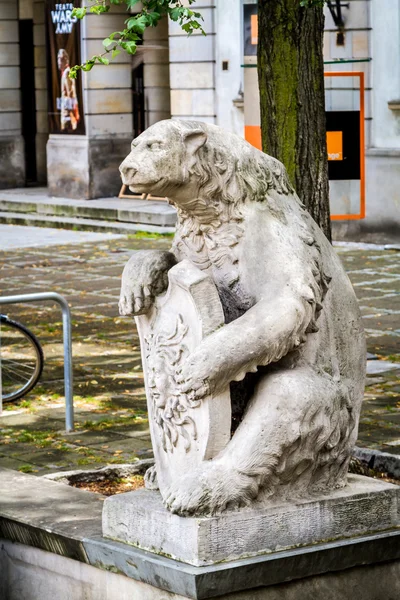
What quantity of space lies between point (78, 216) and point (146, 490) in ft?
60.8

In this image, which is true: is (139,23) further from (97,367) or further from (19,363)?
(97,367)

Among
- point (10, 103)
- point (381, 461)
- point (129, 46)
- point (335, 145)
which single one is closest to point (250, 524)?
point (381, 461)

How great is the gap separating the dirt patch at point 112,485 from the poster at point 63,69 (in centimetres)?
1861

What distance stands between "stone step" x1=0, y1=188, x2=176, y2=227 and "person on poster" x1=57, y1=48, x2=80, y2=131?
1.43 m

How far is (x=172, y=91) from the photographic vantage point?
22.9 metres

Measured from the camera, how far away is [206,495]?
457 centimetres

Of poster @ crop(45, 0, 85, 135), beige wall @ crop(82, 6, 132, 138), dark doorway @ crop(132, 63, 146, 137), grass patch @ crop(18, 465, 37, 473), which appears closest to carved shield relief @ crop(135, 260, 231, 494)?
grass patch @ crop(18, 465, 37, 473)

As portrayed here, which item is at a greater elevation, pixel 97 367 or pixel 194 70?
pixel 194 70

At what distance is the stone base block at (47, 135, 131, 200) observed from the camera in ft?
79.8

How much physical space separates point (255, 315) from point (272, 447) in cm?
46

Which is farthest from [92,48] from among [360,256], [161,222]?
[360,256]

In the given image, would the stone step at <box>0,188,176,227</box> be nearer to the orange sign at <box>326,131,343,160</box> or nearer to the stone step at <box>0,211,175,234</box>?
the stone step at <box>0,211,175,234</box>

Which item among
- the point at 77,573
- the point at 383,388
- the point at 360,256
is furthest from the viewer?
the point at 360,256

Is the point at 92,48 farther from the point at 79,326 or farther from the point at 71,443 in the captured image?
the point at 71,443
